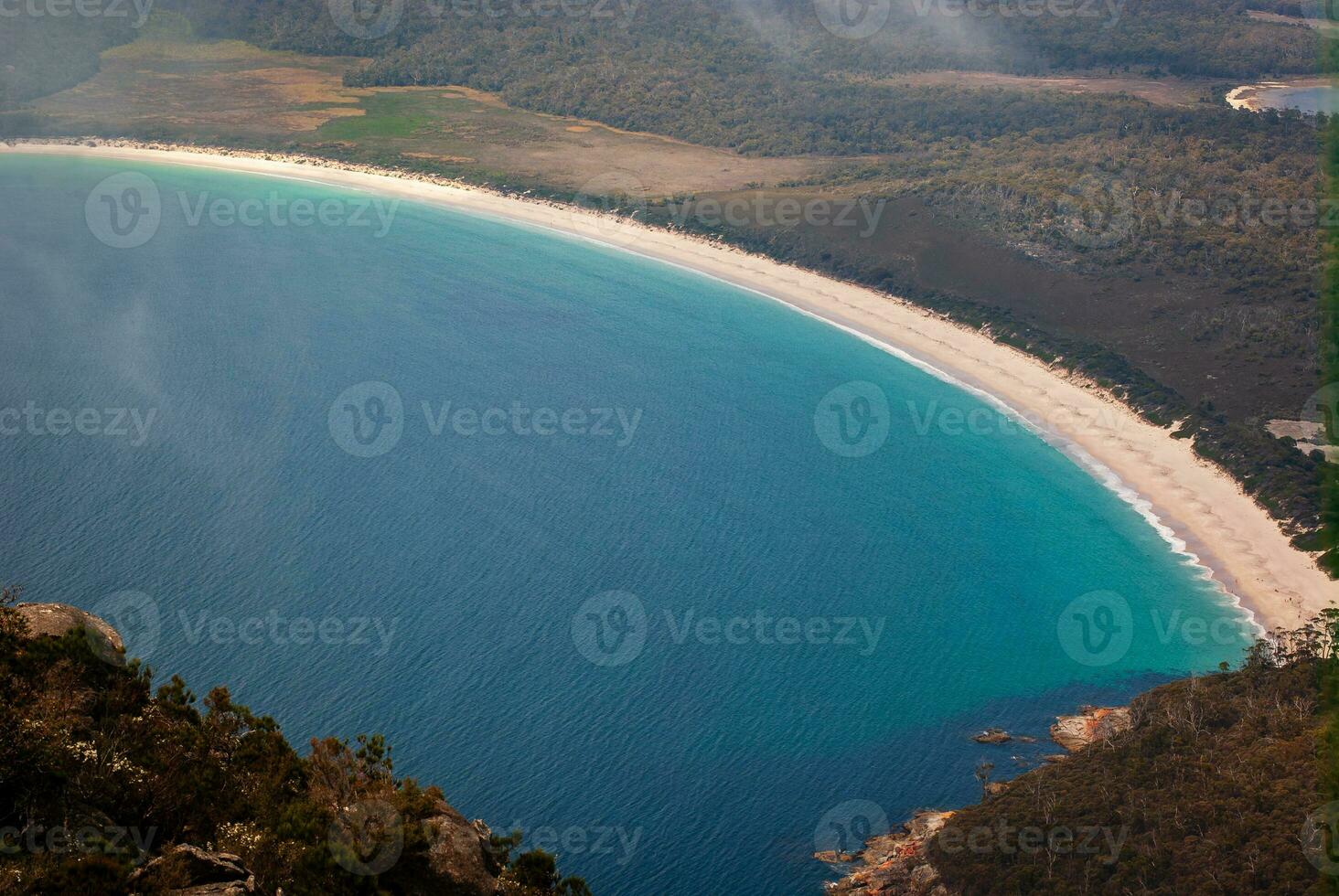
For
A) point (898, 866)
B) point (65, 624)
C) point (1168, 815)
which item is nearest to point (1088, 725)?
point (1168, 815)

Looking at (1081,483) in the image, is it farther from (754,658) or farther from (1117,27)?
(1117,27)

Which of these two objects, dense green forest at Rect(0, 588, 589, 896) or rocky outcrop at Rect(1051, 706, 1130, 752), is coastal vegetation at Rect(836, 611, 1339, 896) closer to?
rocky outcrop at Rect(1051, 706, 1130, 752)

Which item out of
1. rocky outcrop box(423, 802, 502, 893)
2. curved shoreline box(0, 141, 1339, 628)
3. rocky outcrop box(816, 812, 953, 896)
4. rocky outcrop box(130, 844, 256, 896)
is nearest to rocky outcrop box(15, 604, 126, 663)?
rocky outcrop box(130, 844, 256, 896)

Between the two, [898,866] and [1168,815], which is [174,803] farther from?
[1168,815]

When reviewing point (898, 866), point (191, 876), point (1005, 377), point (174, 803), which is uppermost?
point (1005, 377)

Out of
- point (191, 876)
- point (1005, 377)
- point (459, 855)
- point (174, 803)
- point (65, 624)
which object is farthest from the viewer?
point (1005, 377)

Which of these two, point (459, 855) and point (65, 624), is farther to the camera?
point (65, 624)

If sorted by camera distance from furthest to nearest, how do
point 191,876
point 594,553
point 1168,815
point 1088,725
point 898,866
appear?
1. point 594,553
2. point 1088,725
3. point 898,866
4. point 1168,815
5. point 191,876

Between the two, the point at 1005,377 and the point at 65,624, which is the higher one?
the point at 1005,377
